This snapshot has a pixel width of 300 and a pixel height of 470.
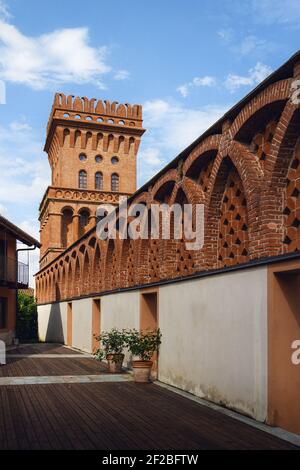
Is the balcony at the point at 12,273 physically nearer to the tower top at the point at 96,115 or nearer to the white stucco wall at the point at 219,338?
the white stucco wall at the point at 219,338

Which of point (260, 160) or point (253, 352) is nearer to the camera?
point (253, 352)

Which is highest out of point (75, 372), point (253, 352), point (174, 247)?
point (174, 247)

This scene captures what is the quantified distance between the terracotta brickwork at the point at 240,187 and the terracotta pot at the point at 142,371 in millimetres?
2348

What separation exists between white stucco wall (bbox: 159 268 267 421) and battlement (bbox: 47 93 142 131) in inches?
1415

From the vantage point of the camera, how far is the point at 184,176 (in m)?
13.1

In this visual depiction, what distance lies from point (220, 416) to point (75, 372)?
7674mm

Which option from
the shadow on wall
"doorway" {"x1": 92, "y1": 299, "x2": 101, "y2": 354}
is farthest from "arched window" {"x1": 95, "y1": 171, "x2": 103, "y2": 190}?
"doorway" {"x1": 92, "y1": 299, "x2": 101, "y2": 354}

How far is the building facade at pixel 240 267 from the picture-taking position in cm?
834

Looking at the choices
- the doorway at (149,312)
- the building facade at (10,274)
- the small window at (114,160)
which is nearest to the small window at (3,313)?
the building facade at (10,274)

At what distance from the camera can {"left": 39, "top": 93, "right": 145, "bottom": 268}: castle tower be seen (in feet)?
151
